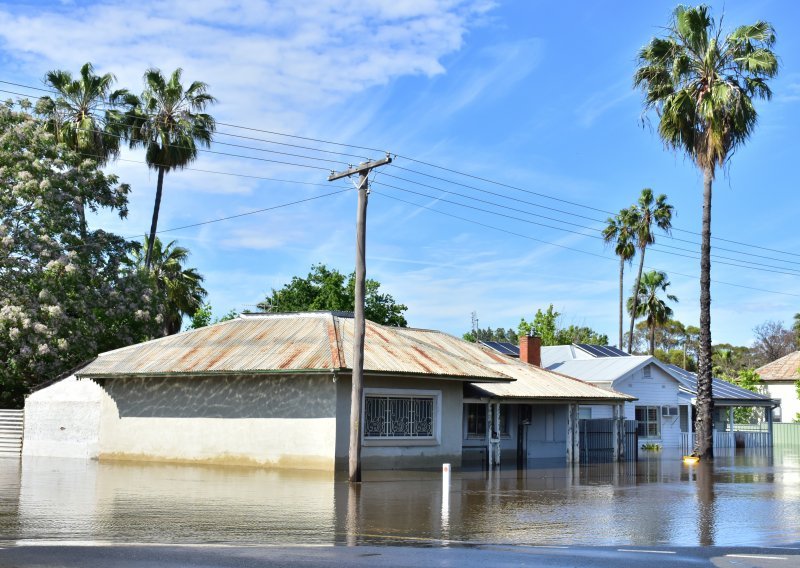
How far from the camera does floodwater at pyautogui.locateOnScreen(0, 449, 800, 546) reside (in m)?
13.0

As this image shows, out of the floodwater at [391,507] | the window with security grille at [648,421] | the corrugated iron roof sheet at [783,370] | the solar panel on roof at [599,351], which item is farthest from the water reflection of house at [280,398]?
the corrugated iron roof sheet at [783,370]

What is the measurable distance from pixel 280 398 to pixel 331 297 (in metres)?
29.8

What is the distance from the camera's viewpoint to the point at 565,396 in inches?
1245

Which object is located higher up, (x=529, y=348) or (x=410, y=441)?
(x=529, y=348)

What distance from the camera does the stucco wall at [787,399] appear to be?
69562 mm

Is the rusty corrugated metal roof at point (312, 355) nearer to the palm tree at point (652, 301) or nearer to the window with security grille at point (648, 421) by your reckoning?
the window with security grille at point (648, 421)

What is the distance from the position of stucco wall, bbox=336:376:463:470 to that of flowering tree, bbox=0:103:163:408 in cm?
1569

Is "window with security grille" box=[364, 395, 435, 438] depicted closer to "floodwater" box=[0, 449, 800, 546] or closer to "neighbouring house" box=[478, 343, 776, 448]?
"floodwater" box=[0, 449, 800, 546]

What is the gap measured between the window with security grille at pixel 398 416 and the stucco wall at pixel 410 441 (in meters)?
0.26

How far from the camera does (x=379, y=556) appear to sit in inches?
426

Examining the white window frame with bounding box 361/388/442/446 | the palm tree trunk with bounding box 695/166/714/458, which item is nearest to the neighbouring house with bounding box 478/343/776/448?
the palm tree trunk with bounding box 695/166/714/458

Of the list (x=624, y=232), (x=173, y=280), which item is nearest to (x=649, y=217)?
(x=624, y=232)

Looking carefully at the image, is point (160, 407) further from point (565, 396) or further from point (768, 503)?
point (768, 503)

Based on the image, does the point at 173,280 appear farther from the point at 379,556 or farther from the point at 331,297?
the point at 379,556
